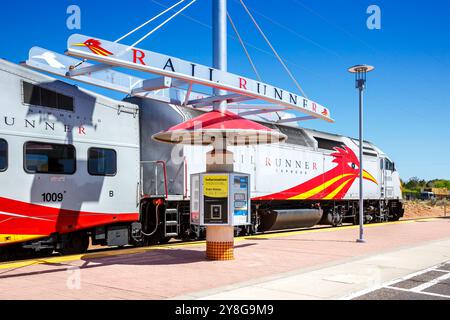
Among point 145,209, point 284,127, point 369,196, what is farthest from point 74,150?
point 369,196

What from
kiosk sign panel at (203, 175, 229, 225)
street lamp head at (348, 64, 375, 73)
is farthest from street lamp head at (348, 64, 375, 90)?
kiosk sign panel at (203, 175, 229, 225)

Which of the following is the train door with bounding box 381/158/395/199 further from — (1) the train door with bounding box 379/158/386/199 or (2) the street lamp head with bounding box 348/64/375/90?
(2) the street lamp head with bounding box 348/64/375/90

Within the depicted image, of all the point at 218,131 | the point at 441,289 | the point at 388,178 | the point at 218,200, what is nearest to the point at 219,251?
the point at 218,200

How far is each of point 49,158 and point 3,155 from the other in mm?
1079

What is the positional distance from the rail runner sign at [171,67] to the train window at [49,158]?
195cm

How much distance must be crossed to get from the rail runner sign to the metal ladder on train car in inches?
169

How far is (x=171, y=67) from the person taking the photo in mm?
9859

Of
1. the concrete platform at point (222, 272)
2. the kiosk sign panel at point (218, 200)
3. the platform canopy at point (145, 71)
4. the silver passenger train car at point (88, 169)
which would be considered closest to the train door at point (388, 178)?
the silver passenger train car at point (88, 169)

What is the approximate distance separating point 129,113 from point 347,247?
711 cm

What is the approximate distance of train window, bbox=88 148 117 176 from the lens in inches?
459

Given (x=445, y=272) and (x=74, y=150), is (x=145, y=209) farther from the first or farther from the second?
→ (x=445, y=272)

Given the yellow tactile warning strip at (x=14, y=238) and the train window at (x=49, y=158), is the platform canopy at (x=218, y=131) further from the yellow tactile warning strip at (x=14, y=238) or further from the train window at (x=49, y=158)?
the yellow tactile warning strip at (x=14, y=238)
